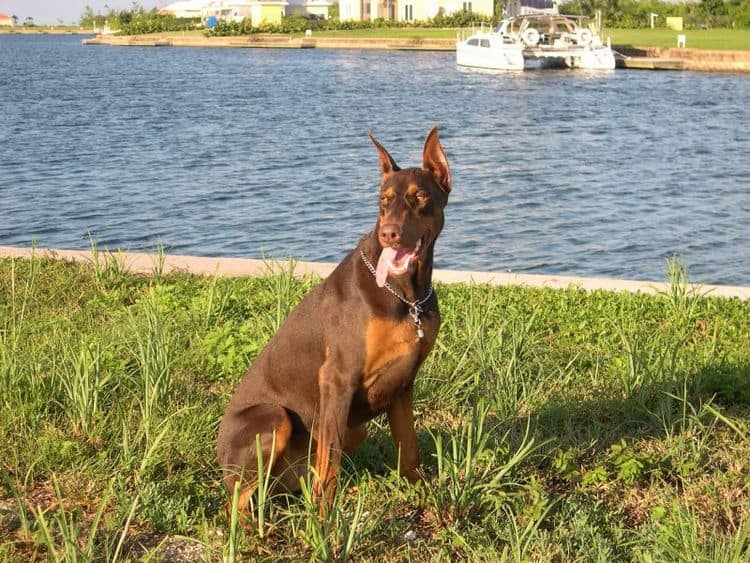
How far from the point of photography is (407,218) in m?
3.96

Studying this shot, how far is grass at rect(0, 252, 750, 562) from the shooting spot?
4082 mm

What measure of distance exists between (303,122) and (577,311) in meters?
24.0

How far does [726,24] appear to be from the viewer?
247 ft

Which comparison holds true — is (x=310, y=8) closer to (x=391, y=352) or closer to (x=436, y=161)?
(x=436, y=161)

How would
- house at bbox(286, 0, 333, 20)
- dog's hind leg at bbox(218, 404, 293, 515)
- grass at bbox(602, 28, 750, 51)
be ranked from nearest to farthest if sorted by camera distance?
dog's hind leg at bbox(218, 404, 293, 515) → grass at bbox(602, 28, 750, 51) → house at bbox(286, 0, 333, 20)

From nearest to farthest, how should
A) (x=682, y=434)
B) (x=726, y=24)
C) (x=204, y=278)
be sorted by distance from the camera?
(x=682, y=434) < (x=204, y=278) < (x=726, y=24)

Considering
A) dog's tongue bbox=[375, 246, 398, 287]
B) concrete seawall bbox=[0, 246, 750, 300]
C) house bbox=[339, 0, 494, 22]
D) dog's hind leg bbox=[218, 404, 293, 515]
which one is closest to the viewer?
dog's tongue bbox=[375, 246, 398, 287]

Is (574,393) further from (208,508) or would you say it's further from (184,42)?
(184,42)

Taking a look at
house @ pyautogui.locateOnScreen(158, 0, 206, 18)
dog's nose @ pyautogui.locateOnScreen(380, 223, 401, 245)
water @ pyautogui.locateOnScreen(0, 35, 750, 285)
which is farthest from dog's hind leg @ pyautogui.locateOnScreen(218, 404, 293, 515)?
house @ pyautogui.locateOnScreen(158, 0, 206, 18)

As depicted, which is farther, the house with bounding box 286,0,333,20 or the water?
the house with bounding box 286,0,333,20

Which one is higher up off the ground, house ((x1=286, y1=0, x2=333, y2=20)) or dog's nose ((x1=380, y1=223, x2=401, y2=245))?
house ((x1=286, y1=0, x2=333, y2=20))

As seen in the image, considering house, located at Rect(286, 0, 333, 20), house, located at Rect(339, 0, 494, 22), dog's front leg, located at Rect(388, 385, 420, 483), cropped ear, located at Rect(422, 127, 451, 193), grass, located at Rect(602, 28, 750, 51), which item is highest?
house, located at Rect(286, 0, 333, 20)

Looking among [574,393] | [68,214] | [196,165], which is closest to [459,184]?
[196,165]

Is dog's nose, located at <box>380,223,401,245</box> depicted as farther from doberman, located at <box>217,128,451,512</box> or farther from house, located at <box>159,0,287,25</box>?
house, located at <box>159,0,287,25</box>
